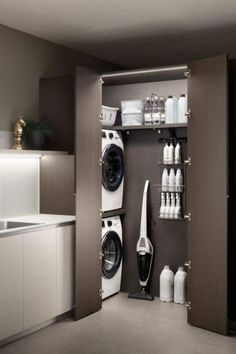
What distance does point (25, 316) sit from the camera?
4160 mm

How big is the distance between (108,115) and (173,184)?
1012mm

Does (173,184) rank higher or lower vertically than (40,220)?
higher

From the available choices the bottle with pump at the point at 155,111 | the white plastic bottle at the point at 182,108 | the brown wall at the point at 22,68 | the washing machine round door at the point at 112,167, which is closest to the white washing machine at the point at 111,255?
the washing machine round door at the point at 112,167

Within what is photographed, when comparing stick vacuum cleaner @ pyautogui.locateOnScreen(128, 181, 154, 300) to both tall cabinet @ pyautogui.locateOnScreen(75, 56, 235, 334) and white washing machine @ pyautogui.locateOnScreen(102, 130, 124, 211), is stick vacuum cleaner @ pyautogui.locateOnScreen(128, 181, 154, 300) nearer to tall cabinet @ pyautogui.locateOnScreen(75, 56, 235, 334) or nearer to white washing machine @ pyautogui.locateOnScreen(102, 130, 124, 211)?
white washing machine @ pyautogui.locateOnScreen(102, 130, 124, 211)

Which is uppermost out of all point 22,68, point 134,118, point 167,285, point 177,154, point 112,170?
point 22,68

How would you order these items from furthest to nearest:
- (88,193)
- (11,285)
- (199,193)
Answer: (88,193) → (199,193) → (11,285)

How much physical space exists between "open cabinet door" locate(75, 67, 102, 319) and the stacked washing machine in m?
0.27

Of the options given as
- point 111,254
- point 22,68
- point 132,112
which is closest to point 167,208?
point 111,254

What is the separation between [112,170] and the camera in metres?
5.49

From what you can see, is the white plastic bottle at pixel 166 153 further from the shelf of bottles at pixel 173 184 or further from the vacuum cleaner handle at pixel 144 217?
the vacuum cleaner handle at pixel 144 217

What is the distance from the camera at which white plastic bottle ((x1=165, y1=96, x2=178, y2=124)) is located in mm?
5105

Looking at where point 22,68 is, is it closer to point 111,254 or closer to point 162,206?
point 162,206

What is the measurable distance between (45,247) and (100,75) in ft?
5.86

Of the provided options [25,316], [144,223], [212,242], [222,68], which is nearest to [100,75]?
[222,68]
